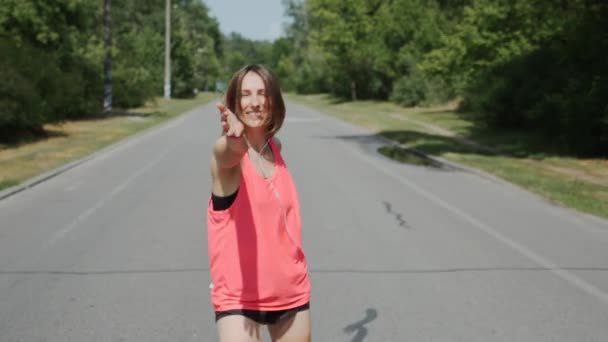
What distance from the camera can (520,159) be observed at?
1853cm

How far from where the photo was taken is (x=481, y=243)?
810 centimetres

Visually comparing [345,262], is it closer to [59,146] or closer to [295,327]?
[295,327]

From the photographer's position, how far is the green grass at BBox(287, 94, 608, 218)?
12219 millimetres

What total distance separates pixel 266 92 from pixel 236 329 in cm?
90

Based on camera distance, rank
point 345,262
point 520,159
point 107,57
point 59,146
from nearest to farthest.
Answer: point 345,262 → point 520,159 → point 59,146 → point 107,57

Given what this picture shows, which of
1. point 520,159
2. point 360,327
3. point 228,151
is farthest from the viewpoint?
point 520,159

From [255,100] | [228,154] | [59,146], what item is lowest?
[59,146]

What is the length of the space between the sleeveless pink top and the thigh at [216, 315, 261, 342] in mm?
45

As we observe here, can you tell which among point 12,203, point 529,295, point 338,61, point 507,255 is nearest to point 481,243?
point 507,255

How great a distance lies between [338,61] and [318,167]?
161ft

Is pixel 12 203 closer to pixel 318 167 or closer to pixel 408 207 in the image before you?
pixel 408 207

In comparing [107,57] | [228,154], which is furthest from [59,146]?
[228,154]

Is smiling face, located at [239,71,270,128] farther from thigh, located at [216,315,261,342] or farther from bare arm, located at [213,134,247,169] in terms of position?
thigh, located at [216,315,261,342]

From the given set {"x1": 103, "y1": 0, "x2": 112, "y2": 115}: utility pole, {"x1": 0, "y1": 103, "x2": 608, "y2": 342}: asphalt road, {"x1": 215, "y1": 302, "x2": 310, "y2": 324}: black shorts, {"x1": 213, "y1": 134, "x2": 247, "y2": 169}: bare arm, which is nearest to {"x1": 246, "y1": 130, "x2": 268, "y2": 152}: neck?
{"x1": 213, "y1": 134, "x2": 247, "y2": 169}: bare arm
